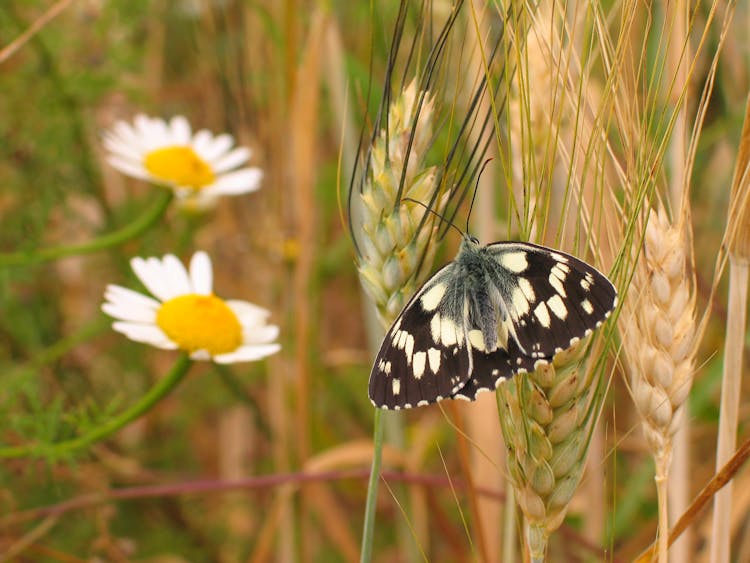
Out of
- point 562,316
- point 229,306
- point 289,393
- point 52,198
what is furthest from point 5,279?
point 562,316

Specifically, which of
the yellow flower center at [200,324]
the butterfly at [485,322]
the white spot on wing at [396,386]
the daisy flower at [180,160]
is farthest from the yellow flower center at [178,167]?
the white spot on wing at [396,386]

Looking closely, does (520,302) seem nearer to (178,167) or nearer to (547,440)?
(547,440)

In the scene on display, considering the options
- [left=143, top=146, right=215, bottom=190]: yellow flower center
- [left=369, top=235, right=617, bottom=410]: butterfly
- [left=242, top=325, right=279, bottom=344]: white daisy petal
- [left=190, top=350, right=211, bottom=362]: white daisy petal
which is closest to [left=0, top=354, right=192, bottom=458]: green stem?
[left=190, top=350, right=211, bottom=362]: white daisy petal

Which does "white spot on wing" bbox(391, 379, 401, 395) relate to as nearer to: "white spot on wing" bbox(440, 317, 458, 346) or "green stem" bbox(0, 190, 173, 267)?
"white spot on wing" bbox(440, 317, 458, 346)

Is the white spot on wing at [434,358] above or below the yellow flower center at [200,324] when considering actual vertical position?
below

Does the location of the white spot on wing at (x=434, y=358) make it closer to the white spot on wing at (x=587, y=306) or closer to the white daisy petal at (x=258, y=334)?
the white spot on wing at (x=587, y=306)

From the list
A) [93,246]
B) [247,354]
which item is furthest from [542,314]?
[93,246]

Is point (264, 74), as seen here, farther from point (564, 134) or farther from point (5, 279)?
point (564, 134)

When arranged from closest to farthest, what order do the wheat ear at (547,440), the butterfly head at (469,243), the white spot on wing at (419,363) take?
1. the wheat ear at (547,440)
2. the white spot on wing at (419,363)
3. the butterfly head at (469,243)
